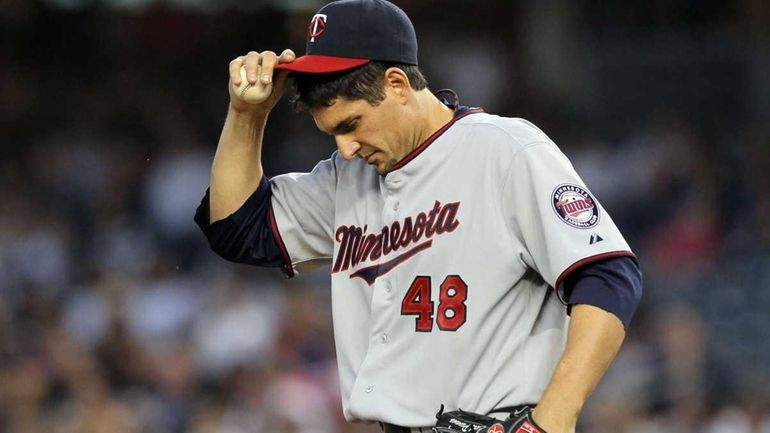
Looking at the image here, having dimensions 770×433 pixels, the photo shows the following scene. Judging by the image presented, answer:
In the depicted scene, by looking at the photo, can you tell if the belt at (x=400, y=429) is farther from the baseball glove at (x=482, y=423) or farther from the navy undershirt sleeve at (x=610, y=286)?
the navy undershirt sleeve at (x=610, y=286)

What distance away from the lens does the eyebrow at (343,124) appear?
2.73m

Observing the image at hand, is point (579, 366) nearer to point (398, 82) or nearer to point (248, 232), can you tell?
point (398, 82)

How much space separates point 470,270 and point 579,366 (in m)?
0.35

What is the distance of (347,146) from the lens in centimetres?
274

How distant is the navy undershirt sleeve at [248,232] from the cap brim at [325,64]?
17.8 inches

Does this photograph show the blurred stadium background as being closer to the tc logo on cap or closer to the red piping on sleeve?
the red piping on sleeve

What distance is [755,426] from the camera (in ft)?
18.6

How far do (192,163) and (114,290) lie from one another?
1043 mm

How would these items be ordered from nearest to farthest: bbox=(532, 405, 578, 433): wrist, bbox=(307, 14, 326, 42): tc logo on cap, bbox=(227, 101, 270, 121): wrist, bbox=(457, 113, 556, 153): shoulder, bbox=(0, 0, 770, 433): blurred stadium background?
bbox=(532, 405, 578, 433): wrist → bbox=(457, 113, 556, 153): shoulder → bbox=(307, 14, 326, 42): tc logo on cap → bbox=(227, 101, 270, 121): wrist → bbox=(0, 0, 770, 433): blurred stadium background

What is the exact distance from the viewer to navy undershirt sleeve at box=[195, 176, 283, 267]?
3.09m

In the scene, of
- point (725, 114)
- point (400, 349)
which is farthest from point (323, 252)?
point (725, 114)

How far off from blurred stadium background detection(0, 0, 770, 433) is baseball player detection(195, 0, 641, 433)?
123 inches

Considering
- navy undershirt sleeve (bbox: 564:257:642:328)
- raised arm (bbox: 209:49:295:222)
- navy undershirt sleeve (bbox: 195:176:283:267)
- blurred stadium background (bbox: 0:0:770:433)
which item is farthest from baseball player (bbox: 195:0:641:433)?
blurred stadium background (bbox: 0:0:770:433)

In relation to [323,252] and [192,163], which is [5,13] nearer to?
[192,163]
